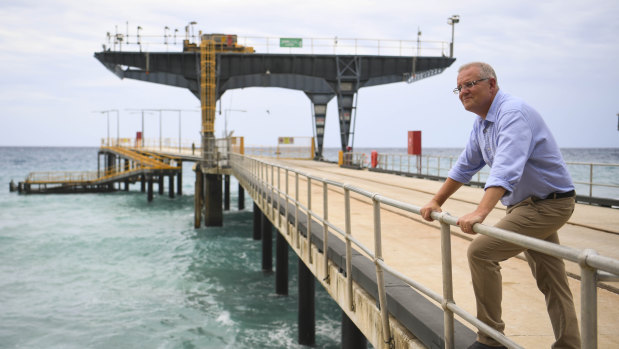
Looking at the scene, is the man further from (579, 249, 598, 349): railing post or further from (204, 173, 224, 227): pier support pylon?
(204, 173, 224, 227): pier support pylon

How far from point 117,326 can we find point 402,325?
11.6 m

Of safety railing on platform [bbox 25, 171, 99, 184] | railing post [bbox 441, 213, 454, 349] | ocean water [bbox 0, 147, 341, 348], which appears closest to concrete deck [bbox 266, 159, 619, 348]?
railing post [bbox 441, 213, 454, 349]

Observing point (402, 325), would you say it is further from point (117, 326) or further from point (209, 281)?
point (209, 281)

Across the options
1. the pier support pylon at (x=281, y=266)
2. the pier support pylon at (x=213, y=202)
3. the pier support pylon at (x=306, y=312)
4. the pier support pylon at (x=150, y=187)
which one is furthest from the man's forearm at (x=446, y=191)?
the pier support pylon at (x=150, y=187)

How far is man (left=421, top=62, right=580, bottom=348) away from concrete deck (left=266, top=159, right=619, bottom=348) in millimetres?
875

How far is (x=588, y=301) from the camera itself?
74.9 inches

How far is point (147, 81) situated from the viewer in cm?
3775

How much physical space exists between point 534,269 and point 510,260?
3906mm

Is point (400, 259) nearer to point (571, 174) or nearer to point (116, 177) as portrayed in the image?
point (116, 177)

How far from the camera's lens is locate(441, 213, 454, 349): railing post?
305cm

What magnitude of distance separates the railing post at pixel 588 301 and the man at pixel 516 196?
0.99 metres

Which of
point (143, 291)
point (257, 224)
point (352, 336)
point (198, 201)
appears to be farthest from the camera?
point (198, 201)

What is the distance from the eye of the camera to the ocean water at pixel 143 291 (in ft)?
43.5

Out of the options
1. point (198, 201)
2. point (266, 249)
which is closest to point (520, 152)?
point (266, 249)
